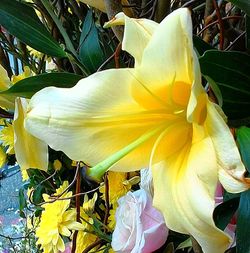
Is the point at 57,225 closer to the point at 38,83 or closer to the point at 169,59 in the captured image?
the point at 38,83

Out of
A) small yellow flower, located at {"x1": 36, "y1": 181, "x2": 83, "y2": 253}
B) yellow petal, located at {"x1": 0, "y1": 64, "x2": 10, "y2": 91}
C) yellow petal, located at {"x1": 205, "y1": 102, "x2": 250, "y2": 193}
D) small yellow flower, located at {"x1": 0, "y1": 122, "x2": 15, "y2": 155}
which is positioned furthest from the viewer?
small yellow flower, located at {"x1": 0, "y1": 122, "x2": 15, "y2": 155}

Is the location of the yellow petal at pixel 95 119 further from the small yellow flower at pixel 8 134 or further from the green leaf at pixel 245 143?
the small yellow flower at pixel 8 134

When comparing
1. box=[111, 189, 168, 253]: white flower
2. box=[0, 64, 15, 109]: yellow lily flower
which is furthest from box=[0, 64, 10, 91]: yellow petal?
box=[111, 189, 168, 253]: white flower

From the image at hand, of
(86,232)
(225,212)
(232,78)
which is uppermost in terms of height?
(232,78)

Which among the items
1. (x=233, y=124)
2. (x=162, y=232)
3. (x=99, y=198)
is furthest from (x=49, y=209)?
(x=233, y=124)

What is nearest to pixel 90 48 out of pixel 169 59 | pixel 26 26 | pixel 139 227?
pixel 26 26

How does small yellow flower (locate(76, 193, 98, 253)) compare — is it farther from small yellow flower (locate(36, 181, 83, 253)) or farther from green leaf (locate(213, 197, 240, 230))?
green leaf (locate(213, 197, 240, 230))

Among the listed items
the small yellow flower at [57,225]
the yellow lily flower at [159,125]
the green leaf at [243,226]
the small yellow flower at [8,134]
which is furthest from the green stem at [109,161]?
the small yellow flower at [8,134]
